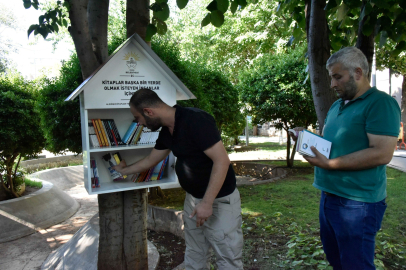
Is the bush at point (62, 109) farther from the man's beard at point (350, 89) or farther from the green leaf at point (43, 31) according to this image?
the man's beard at point (350, 89)

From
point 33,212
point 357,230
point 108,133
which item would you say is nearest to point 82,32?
point 108,133

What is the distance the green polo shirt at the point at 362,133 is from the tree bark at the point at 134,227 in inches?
75.6

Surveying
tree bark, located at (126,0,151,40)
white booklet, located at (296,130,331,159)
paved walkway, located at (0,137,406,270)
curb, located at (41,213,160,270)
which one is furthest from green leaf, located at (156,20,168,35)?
paved walkway, located at (0,137,406,270)

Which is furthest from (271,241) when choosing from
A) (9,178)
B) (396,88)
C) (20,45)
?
(20,45)

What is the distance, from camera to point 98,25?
332cm

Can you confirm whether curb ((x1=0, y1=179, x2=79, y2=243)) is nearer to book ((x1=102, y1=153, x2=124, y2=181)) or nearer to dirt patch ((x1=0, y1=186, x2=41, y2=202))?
dirt patch ((x1=0, y1=186, x2=41, y2=202))

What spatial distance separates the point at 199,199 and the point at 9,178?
20.5 ft

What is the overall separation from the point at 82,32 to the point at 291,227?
3.63 m

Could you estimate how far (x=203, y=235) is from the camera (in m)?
2.71

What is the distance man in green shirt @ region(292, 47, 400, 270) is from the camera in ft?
6.61

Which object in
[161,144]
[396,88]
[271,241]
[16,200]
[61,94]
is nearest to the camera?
[161,144]

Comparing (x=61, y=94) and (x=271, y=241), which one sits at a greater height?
(x=61, y=94)

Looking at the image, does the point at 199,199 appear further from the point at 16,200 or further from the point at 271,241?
the point at 16,200

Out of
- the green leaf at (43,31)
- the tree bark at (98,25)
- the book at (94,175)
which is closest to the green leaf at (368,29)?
the tree bark at (98,25)
